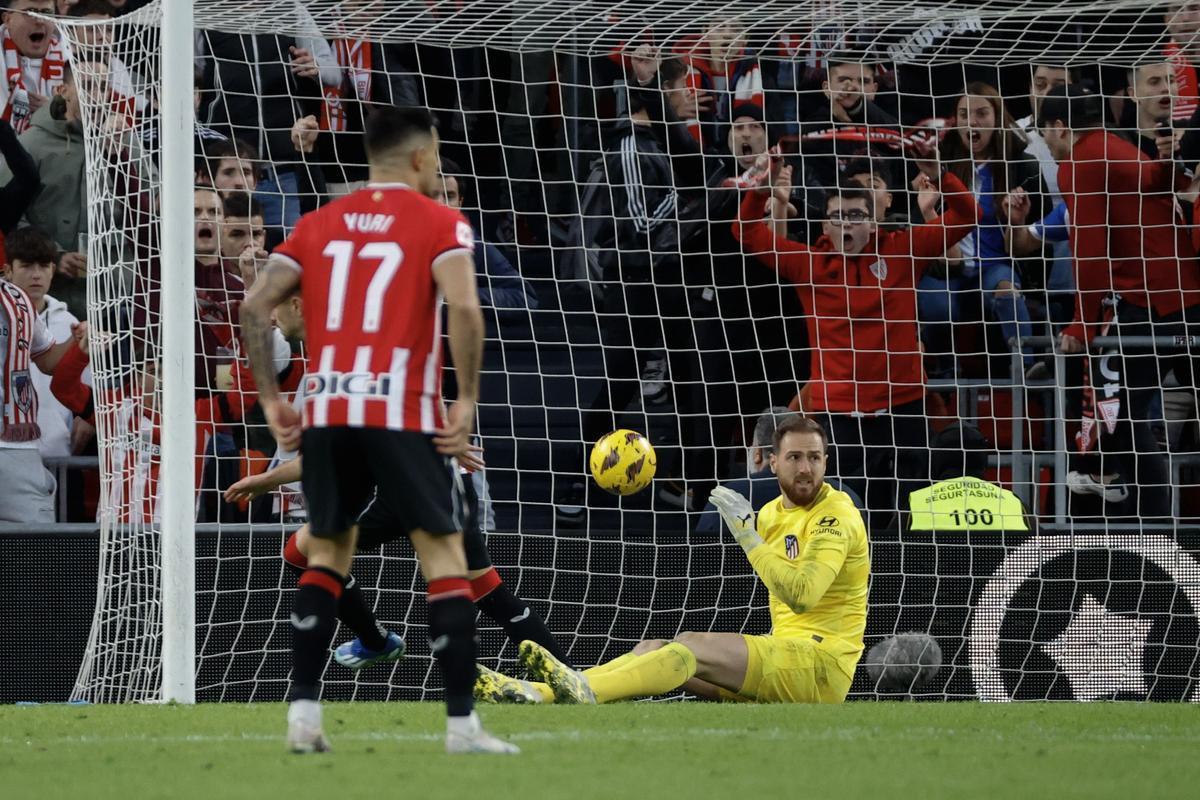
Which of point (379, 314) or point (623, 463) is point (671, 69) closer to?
point (623, 463)

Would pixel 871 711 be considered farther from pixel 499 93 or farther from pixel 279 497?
pixel 499 93

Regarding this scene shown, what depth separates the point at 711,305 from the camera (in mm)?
11047

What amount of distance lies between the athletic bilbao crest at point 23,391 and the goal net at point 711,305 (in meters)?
0.94

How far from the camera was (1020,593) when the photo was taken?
365 inches

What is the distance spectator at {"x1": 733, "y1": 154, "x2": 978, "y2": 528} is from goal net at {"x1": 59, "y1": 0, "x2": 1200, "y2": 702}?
0.02 metres

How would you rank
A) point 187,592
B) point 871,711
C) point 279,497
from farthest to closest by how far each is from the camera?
point 279,497 → point 187,592 → point 871,711

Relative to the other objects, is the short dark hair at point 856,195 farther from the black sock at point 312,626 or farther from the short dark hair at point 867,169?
the black sock at point 312,626

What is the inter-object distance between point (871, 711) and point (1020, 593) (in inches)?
103

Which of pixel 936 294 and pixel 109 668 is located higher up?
pixel 936 294

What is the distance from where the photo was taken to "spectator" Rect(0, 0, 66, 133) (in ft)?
36.1

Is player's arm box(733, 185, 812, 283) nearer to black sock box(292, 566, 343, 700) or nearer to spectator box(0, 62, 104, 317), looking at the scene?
spectator box(0, 62, 104, 317)

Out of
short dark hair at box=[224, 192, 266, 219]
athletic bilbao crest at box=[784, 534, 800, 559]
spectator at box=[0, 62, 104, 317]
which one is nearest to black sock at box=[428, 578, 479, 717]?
athletic bilbao crest at box=[784, 534, 800, 559]

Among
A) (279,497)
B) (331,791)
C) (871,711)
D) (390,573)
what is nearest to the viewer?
(331,791)

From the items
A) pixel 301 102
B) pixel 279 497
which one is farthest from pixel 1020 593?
pixel 301 102
